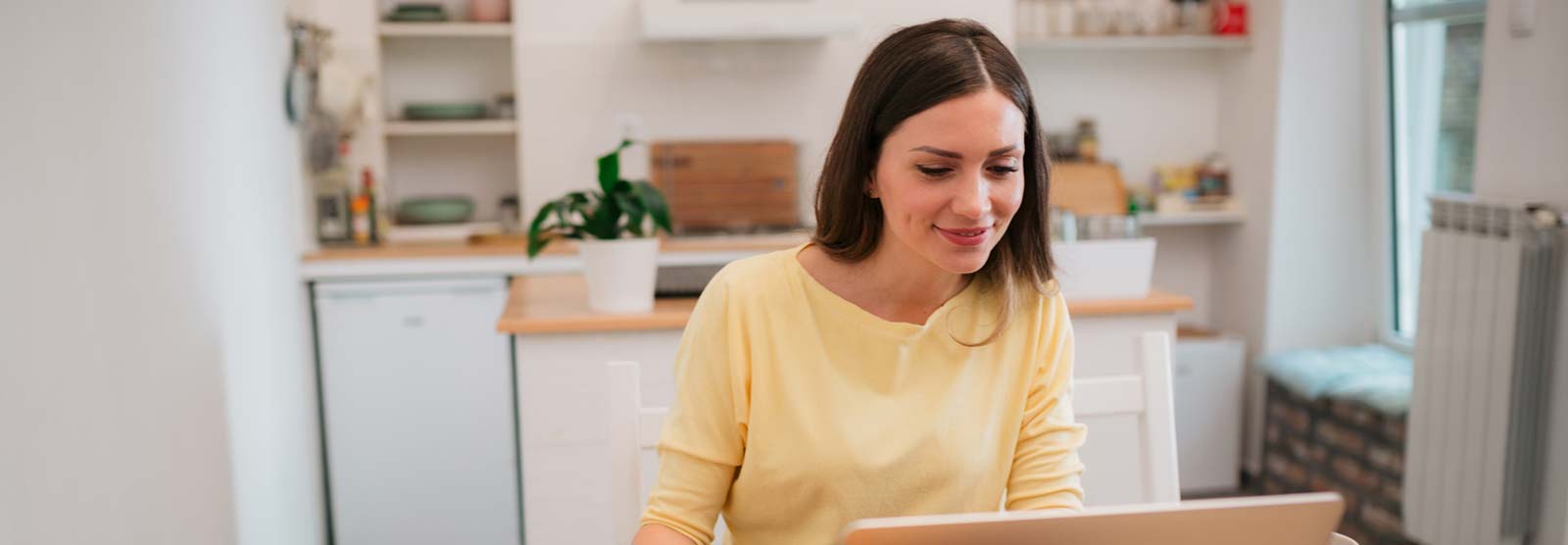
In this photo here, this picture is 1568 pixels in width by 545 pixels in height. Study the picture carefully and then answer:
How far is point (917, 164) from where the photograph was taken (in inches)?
45.2

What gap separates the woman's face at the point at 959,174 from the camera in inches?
44.7

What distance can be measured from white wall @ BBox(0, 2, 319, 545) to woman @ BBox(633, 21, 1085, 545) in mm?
968

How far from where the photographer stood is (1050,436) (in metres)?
1.31

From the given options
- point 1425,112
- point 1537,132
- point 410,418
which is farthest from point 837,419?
point 1425,112

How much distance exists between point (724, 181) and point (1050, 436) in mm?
2813

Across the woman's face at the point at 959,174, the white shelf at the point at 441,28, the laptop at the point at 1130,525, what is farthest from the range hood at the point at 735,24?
the laptop at the point at 1130,525

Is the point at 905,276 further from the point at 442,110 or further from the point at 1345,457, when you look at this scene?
the point at 442,110

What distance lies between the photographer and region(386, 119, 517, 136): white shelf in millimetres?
3900

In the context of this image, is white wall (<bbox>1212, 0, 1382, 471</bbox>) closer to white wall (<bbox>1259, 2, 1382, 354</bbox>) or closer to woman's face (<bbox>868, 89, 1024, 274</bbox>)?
white wall (<bbox>1259, 2, 1382, 354</bbox>)

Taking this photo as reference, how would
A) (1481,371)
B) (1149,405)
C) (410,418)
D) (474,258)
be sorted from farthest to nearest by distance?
1. (474,258)
2. (410,418)
3. (1481,371)
4. (1149,405)

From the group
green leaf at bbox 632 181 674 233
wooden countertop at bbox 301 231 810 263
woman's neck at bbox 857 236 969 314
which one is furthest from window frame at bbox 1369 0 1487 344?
woman's neck at bbox 857 236 969 314

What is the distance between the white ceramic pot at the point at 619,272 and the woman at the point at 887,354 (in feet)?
3.46

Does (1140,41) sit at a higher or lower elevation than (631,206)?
higher

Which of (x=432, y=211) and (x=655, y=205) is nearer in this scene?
(x=655, y=205)
